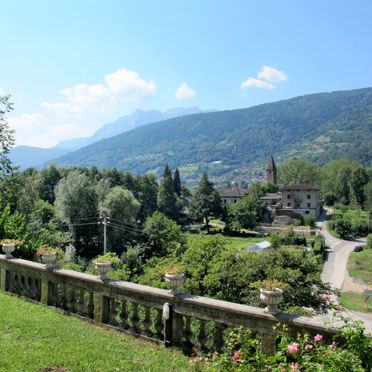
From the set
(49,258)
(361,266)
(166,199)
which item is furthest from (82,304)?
(166,199)

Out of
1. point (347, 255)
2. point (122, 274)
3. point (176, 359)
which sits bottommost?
point (347, 255)

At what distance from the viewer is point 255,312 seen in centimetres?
593

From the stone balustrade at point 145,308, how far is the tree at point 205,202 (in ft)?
228

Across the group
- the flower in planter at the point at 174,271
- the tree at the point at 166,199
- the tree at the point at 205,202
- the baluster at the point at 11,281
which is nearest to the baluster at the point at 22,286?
the baluster at the point at 11,281

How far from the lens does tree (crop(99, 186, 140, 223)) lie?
47.8m

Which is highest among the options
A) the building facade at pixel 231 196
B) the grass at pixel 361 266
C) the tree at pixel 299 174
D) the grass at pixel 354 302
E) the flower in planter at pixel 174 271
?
the tree at pixel 299 174

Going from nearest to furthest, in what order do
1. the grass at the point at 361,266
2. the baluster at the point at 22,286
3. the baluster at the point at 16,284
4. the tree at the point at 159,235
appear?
the baluster at the point at 22,286 → the baluster at the point at 16,284 → the tree at the point at 159,235 → the grass at the point at 361,266

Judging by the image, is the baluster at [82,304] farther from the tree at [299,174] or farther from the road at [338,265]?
the tree at [299,174]

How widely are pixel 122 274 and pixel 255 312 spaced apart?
1654 cm

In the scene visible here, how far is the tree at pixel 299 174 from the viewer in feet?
434

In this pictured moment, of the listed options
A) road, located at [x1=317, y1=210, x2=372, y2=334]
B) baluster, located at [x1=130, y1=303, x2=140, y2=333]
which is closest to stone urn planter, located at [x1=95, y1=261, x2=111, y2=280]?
baluster, located at [x1=130, y1=303, x2=140, y2=333]

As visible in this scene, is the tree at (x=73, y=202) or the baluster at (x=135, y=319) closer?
the baluster at (x=135, y=319)

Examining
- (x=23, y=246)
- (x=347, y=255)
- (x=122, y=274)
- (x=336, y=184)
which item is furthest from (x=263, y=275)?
(x=336, y=184)

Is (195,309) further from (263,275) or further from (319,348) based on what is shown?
(263,275)
